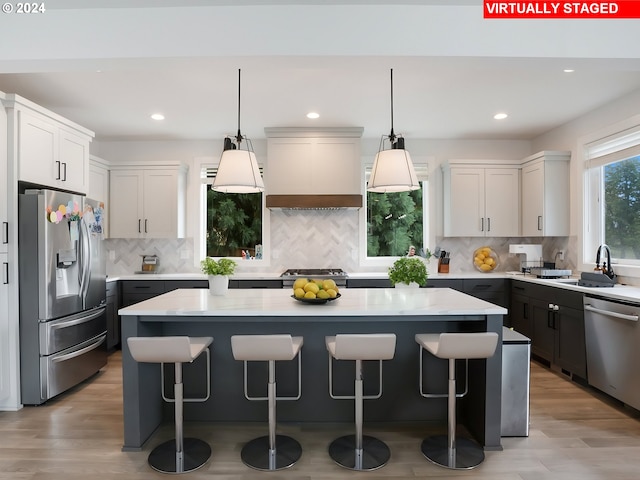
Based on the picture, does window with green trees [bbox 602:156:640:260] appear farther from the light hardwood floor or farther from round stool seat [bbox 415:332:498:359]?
round stool seat [bbox 415:332:498:359]

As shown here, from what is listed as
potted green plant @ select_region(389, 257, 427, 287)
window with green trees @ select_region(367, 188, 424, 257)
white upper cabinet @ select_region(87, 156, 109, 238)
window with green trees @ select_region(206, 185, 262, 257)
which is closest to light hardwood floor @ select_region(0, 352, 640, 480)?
potted green plant @ select_region(389, 257, 427, 287)

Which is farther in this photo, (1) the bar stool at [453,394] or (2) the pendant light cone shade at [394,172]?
(2) the pendant light cone shade at [394,172]

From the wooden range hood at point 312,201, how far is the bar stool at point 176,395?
245 centimetres

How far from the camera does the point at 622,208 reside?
403 centimetres

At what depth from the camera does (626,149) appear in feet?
12.8

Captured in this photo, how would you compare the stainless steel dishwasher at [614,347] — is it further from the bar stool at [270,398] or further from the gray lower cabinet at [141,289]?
the gray lower cabinet at [141,289]

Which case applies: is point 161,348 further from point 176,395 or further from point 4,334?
point 4,334

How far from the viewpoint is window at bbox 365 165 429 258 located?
546 cm

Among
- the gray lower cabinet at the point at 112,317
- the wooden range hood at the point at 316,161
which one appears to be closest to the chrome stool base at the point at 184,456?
the gray lower cabinet at the point at 112,317

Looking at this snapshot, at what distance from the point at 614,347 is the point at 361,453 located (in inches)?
87.8

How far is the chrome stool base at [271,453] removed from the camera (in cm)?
237

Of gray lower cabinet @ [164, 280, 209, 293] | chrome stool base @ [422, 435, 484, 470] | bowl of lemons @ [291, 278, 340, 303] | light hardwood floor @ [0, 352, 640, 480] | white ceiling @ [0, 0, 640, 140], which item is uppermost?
A: white ceiling @ [0, 0, 640, 140]

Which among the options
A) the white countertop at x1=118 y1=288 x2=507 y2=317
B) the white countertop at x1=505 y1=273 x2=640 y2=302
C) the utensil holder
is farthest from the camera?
the utensil holder

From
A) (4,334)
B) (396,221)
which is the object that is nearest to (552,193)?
(396,221)
